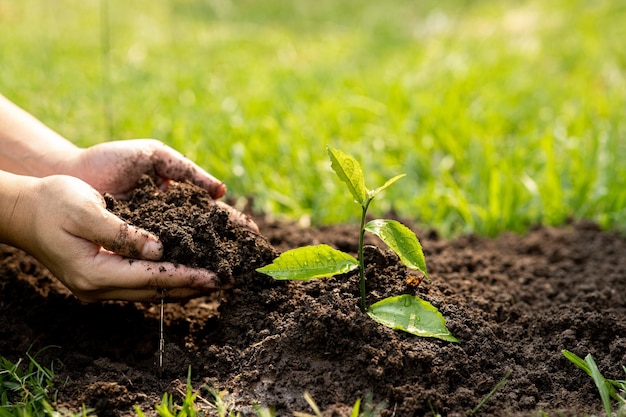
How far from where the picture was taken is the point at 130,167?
2.39 m

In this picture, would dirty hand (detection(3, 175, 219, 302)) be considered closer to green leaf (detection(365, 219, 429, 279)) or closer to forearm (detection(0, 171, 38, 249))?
forearm (detection(0, 171, 38, 249))

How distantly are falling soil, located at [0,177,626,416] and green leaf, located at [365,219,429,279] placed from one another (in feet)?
0.40

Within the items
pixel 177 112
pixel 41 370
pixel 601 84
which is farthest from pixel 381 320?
pixel 601 84

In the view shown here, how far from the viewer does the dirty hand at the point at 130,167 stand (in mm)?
2393

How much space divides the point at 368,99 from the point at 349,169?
2.87 m

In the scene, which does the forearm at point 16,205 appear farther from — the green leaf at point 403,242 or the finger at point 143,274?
the green leaf at point 403,242

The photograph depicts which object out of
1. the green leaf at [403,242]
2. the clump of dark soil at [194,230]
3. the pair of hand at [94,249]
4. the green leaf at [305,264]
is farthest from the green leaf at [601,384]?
the pair of hand at [94,249]

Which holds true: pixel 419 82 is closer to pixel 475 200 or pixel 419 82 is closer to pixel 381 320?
pixel 475 200

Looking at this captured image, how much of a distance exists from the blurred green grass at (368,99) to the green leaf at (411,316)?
4.00ft

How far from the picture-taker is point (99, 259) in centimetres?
197

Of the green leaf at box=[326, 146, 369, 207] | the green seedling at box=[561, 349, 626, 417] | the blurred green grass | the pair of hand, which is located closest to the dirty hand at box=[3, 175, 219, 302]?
the pair of hand

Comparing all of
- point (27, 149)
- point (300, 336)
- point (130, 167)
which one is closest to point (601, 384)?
point (300, 336)

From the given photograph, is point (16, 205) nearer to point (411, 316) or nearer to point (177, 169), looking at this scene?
point (177, 169)

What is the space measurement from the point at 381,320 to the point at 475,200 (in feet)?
5.30
